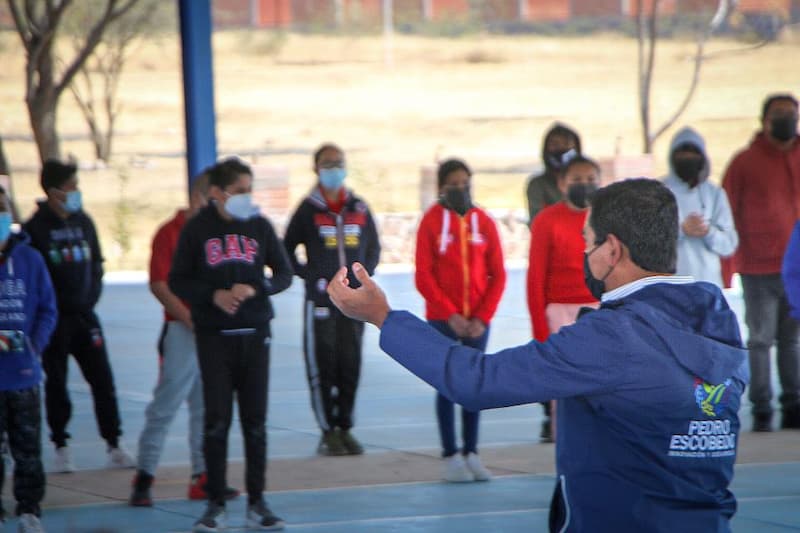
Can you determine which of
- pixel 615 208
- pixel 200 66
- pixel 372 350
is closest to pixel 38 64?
pixel 372 350

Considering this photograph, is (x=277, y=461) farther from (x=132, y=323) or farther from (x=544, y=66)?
(x=544, y=66)

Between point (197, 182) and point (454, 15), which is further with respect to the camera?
point (454, 15)

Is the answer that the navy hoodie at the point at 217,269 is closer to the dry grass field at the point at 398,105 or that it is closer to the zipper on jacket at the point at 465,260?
the zipper on jacket at the point at 465,260

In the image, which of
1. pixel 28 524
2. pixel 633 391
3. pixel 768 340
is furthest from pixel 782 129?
pixel 633 391

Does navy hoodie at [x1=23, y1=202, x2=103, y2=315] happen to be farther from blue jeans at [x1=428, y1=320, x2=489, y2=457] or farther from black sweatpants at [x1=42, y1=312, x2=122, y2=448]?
blue jeans at [x1=428, y1=320, x2=489, y2=457]

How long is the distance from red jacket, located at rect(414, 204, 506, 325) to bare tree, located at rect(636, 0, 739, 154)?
22768mm

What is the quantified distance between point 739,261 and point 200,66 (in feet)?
13.3

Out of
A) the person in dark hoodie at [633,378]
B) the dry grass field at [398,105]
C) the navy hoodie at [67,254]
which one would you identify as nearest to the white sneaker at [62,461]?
the navy hoodie at [67,254]

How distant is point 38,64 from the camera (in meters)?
20.3

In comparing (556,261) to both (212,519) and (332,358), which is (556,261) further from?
(212,519)

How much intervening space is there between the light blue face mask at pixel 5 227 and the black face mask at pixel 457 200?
2785mm

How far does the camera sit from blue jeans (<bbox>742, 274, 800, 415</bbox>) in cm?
873

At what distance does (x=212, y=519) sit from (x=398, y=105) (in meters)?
30.3

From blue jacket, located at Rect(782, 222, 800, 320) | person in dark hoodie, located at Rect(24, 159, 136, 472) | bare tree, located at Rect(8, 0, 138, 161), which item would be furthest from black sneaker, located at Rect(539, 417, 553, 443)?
bare tree, located at Rect(8, 0, 138, 161)
